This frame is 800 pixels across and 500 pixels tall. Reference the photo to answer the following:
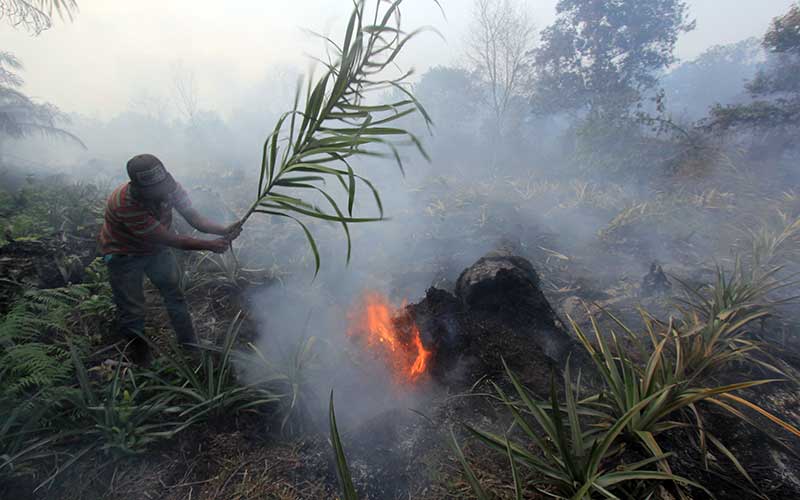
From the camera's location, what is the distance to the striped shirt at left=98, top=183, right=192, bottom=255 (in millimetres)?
2430

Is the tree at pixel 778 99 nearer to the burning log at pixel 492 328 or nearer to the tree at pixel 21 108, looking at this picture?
the burning log at pixel 492 328

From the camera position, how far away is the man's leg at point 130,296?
2.62 meters

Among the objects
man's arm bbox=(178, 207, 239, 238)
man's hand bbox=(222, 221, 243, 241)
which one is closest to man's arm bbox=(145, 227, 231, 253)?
man's arm bbox=(178, 207, 239, 238)

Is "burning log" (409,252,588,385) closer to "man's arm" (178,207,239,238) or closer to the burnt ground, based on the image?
the burnt ground

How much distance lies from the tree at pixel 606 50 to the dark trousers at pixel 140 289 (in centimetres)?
1550

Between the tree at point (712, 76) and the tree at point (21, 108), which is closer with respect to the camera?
the tree at point (21, 108)

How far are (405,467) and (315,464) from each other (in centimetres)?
61

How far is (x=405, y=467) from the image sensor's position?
2.06m

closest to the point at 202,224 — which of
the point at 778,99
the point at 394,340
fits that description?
the point at 394,340

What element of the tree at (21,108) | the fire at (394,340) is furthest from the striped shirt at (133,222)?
the tree at (21,108)

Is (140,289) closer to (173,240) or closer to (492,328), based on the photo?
(173,240)

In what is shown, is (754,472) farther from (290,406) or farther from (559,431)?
(290,406)

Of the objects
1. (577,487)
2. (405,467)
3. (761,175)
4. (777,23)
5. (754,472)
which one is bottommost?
(761,175)

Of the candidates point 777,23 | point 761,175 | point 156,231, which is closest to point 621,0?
point 777,23
